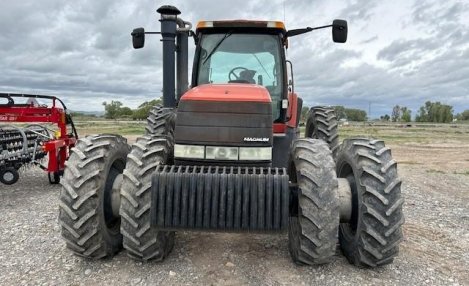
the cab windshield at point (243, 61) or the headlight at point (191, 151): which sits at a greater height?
the cab windshield at point (243, 61)

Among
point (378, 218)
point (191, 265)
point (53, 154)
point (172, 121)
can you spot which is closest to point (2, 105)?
point (53, 154)

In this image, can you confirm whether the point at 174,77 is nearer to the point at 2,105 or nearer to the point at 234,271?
the point at 234,271

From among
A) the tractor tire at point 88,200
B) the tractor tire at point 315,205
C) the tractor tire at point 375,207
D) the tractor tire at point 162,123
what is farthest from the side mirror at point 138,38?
the tractor tire at point 375,207

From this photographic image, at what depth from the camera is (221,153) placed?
13.9 feet

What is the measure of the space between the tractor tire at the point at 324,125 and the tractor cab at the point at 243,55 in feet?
6.63

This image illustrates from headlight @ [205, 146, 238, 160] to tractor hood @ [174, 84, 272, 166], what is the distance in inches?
0.6

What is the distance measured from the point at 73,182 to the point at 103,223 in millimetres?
532

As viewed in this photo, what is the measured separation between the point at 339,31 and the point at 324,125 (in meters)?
2.56

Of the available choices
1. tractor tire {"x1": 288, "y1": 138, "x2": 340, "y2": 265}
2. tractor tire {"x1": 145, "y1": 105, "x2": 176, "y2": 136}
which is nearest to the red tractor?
tractor tire {"x1": 288, "y1": 138, "x2": 340, "y2": 265}

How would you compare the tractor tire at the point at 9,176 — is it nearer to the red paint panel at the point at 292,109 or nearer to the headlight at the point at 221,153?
the red paint panel at the point at 292,109

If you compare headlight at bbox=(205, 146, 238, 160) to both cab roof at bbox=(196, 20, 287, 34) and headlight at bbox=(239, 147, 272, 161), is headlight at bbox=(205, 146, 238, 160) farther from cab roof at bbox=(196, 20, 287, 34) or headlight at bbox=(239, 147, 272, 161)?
cab roof at bbox=(196, 20, 287, 34)

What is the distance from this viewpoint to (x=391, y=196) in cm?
418

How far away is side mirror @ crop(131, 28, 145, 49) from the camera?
5.81 m

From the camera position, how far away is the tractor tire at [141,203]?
420 cm
